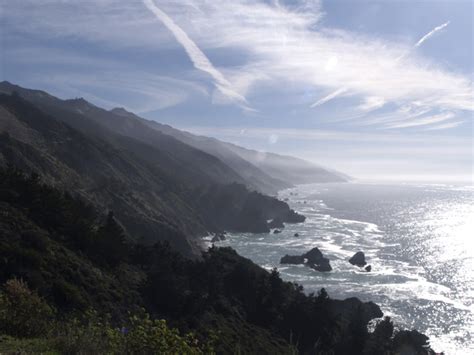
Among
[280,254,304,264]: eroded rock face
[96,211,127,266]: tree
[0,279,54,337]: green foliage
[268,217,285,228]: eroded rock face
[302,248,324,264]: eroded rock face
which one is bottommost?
[280,254,304,264]: eroded rock face

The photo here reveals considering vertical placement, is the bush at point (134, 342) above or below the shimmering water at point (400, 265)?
above

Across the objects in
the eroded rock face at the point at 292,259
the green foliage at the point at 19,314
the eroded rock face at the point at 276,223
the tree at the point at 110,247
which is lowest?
the eroded rock face at the point at 292,259

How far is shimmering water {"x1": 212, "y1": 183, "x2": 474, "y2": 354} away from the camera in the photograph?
Answer: 56.6 m

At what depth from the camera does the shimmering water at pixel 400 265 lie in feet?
186

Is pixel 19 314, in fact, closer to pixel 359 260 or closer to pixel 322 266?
pixel 322 266

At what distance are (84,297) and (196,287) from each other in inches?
654

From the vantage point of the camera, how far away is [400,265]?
287ft

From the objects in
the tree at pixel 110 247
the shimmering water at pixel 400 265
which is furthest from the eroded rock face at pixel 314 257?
the tree at pixel 110 247

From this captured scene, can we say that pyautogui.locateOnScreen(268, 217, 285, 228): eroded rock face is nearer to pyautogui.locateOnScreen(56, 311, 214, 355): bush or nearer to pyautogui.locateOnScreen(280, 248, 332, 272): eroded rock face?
pyautogui.locateOnScreen(280, 248, 332, 272): eroded rock face

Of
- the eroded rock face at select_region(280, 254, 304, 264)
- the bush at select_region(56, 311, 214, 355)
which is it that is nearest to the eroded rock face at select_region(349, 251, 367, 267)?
the eroded rock face at select_region(280, 254, 304, 264)

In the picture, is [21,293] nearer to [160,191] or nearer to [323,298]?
[323,298]

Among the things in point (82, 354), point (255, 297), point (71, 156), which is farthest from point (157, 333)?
point (71, 156)

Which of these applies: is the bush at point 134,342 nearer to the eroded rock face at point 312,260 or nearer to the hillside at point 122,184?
the hillside at point 122,184

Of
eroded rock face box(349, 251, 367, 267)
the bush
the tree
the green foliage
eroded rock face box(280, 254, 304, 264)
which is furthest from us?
eroded rock face box(280, 254, 304, 264)
